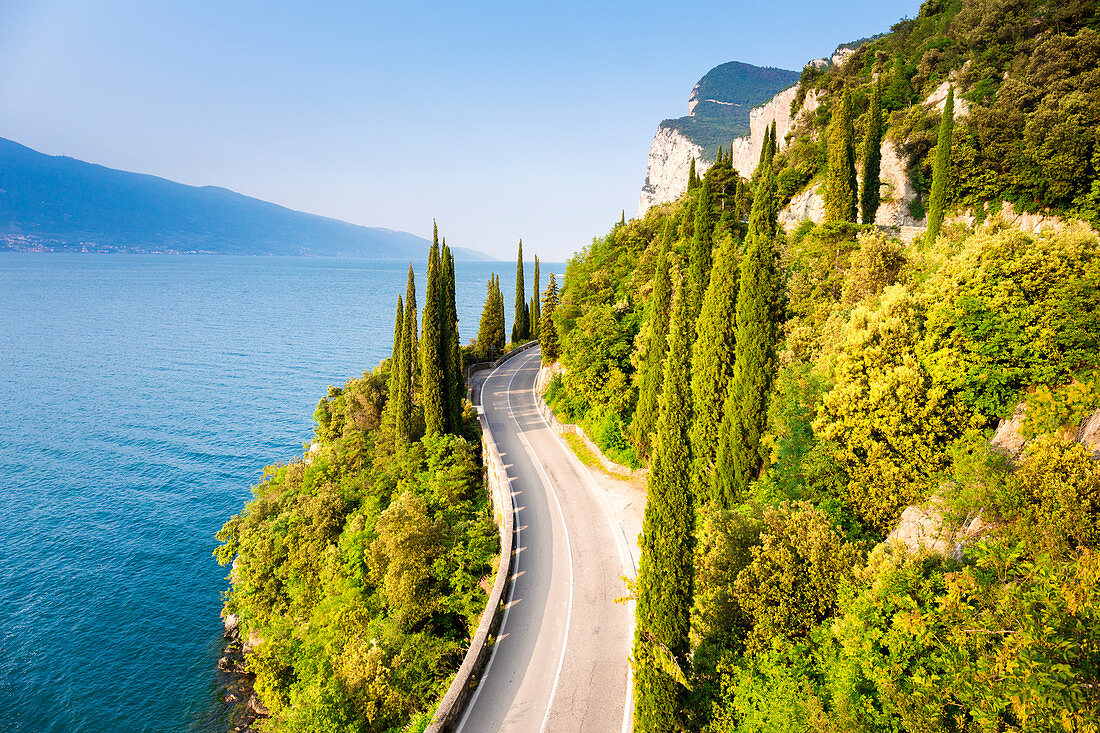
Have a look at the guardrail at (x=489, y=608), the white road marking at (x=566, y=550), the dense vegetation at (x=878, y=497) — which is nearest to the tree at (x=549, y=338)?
the white road marking at (x=566, y=550)

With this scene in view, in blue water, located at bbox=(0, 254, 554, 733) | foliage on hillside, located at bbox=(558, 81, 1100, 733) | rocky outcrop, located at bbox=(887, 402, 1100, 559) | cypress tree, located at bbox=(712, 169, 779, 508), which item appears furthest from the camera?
blue water, located at bbox=(0, 254, 554, 733)

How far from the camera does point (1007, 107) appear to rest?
29.4 meters

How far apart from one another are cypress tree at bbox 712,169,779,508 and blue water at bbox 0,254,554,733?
84.2 ft

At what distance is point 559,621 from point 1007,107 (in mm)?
37613

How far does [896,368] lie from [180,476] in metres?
52.2

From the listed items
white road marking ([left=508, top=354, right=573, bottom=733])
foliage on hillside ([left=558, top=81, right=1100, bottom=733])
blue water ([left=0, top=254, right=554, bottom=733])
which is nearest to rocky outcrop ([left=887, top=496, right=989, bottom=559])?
foliage on hillside ([left=558, top=81, right=1100, bottom=733])

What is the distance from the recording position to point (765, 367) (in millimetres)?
20031

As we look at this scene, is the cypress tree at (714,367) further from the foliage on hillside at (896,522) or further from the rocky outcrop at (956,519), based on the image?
the rocky outcrop at (956,519)

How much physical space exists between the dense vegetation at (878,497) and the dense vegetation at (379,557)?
963 cm

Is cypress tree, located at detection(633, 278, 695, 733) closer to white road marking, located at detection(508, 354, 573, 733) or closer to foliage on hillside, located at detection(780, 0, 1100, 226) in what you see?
white road marking, located at detection(508, 354, 573, 733)

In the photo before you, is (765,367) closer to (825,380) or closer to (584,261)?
(825,380)

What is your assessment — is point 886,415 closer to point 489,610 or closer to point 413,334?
point 489,610

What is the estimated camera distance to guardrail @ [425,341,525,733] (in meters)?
14.4

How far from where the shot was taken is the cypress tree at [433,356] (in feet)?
107
